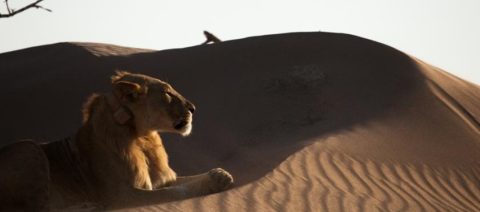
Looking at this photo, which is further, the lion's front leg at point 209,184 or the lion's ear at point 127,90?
the lion's ear at point 127,90

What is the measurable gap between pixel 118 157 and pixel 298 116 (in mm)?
7185

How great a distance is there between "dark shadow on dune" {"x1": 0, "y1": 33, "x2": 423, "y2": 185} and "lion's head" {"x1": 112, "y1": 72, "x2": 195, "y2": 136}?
10.2 feet

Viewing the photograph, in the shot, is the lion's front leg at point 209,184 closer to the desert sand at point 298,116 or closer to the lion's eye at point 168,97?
the desert sand at point 298,116

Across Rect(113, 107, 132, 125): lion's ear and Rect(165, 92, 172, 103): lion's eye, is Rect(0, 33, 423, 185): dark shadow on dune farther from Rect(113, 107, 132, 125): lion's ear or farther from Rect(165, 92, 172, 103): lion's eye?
Rect(113, 107, 132, 125): lion's ear

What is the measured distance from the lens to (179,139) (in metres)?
16.4

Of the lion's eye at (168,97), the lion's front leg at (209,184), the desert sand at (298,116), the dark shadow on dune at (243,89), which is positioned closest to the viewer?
the lion's front leg at (209,184)

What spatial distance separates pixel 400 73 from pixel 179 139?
431cm

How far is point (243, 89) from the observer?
18.3 meters

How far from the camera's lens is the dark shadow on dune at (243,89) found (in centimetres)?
1547

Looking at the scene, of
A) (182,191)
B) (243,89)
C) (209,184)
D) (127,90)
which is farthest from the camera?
(243,89)

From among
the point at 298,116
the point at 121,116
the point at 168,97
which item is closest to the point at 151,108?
the point at 168,97

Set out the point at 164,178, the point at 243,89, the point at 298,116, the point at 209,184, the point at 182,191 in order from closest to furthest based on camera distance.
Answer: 1. the point at 182,191
2. the point at 209,184
3. the point at 164,178
4. the point at 298,116
5. the point at 243,89

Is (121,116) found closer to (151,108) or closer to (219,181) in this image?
(151,108)

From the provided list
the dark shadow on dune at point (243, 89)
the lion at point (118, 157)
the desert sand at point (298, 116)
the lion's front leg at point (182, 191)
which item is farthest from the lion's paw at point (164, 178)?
the dark shadow on dune at point (243, 89)
